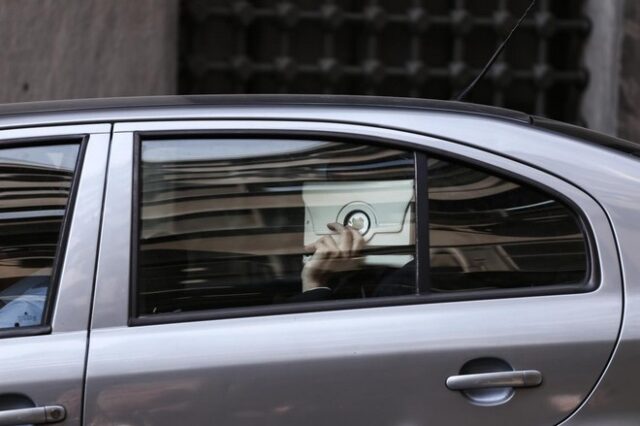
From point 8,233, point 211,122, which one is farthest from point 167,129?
point 8,233

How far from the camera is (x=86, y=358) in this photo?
2.59 metres

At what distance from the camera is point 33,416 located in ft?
8.27

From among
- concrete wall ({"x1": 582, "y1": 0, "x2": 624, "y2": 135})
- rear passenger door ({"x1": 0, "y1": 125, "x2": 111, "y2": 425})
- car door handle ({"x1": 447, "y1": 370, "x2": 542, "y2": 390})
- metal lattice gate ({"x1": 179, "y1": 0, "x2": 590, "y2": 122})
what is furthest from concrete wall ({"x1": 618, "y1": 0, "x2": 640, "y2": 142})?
rear passenger door ({"x1": 0, "y1": 125, "x2": 111, "y2": 425})

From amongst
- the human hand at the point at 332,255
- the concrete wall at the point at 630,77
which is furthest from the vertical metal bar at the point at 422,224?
the concrete wall at the point at 630,77

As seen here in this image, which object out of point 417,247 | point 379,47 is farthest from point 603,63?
point 417,247

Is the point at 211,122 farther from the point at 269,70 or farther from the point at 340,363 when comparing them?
the point at 269,70

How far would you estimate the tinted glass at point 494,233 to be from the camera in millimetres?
2719

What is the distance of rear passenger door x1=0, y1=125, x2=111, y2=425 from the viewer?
2.56 m

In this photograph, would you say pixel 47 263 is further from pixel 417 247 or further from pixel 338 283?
pixel 417 247

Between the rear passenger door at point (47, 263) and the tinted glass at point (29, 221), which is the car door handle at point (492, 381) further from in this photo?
the tinted glass at point (29, 221)

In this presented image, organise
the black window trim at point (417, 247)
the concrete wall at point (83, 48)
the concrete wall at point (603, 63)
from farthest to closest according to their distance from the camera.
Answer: the concrete wall at point (603, 63)
the concrete wall at point (83, 48)
the black window trim at point (417, 247)

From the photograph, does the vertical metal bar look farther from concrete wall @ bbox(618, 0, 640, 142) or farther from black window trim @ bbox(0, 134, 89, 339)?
concrete wall @ bbox(618, 0, 640, 142)

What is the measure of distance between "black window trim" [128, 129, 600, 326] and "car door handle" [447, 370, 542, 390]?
198 mm

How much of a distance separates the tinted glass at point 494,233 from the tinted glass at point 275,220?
3.0 inches
